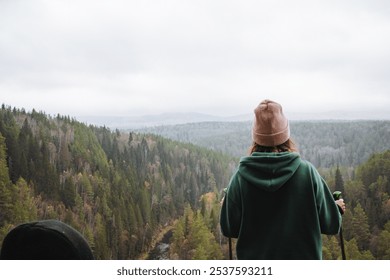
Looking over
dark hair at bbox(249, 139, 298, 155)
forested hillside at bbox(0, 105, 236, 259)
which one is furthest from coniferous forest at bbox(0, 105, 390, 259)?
dark hair at bbox(249, 139, 298, 155)

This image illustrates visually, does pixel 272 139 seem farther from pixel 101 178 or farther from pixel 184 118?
pixel 184 118

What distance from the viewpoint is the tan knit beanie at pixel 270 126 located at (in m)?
1.68

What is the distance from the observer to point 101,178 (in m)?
3.53

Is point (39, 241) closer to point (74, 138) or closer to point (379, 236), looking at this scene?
point (74, 138)

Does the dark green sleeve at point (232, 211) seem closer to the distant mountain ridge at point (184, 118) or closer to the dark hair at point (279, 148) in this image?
the dark hair at point (279, 148)

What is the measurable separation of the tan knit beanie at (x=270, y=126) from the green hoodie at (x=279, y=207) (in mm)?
78

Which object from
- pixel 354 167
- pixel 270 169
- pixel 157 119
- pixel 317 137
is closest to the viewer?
pixel 270 169

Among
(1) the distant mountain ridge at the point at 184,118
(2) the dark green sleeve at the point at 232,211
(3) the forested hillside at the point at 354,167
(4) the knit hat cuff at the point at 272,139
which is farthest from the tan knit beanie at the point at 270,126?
(3) the forested hillside at the point at 354,167

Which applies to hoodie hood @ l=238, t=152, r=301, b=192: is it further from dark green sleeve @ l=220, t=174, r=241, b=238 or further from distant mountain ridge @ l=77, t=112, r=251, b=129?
distant mountain ridge @ l=77, t=112, r=251, b=129

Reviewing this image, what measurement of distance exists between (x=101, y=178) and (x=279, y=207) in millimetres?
2187

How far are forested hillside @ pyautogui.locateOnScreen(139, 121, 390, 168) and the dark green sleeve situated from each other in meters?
1.96

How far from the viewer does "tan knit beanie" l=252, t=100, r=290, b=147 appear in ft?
5.50

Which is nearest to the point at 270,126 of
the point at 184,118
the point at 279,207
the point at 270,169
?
the point at 270,169

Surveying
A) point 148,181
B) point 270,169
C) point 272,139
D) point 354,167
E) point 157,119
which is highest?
point 157,119
